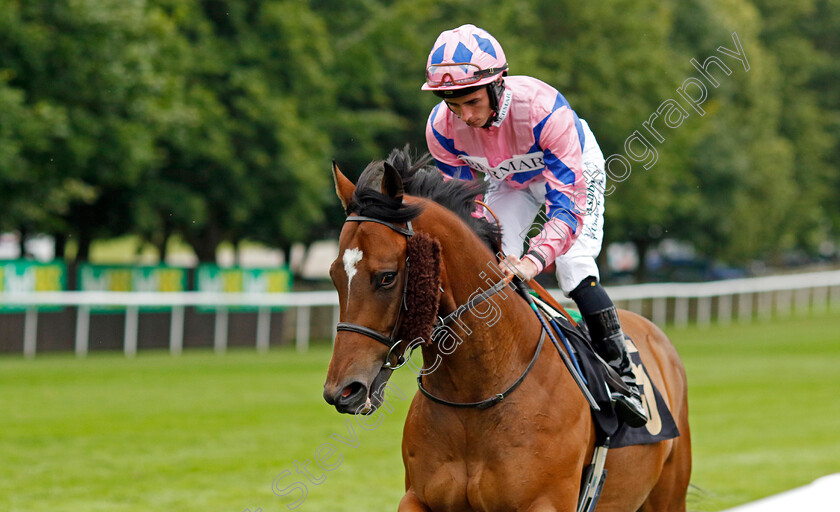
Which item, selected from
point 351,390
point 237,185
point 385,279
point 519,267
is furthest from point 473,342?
point 237,185

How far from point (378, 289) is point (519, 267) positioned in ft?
2.20

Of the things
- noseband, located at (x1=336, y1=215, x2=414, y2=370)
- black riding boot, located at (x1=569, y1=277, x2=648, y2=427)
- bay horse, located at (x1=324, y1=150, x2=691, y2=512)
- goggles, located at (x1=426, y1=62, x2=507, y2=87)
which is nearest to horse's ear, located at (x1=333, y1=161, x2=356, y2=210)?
bay horse, located at (x1=324, y1=150, x2=691, y2=512)

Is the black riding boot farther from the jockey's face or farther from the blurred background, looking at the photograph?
the blurred background

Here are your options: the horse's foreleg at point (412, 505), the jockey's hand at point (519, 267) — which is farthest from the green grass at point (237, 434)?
the jockey's hand at point (519, 267)

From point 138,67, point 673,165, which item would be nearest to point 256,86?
point 138,67

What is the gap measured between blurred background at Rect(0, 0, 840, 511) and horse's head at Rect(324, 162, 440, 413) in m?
3.39

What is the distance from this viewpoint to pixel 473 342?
3.33m

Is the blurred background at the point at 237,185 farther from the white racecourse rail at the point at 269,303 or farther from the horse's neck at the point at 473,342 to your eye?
the horse's neck at the point at 473,342

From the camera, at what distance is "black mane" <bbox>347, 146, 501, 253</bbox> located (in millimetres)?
3088

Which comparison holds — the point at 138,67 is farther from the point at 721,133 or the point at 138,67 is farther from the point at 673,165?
the point at 721,133

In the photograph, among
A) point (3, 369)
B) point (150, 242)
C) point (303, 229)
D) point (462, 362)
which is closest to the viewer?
point (462, 362)

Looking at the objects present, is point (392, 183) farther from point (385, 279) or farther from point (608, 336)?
point (608, 336)

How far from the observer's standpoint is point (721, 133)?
100 ft

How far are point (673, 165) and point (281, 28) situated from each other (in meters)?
13.3
